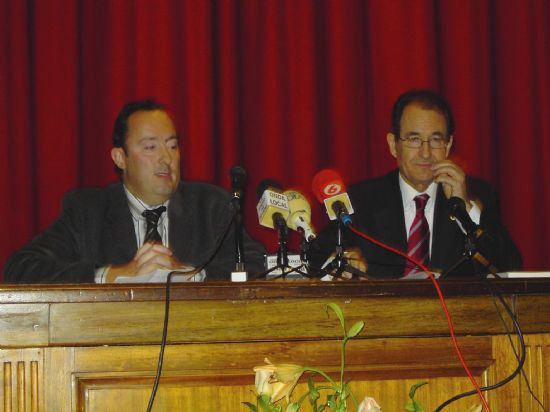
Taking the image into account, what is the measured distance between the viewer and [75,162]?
3.00 m

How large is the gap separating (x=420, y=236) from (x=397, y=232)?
72mm

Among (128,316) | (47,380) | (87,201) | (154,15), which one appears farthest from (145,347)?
(154,15)

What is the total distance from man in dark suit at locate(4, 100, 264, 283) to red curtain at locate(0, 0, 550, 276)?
0.39 metres

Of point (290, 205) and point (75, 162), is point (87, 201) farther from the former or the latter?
point (290, 205)

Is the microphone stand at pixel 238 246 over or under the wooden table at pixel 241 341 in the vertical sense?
over

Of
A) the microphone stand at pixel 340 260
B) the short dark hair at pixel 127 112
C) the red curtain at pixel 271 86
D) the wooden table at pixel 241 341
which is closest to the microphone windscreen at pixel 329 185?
the microphone stand at pixel 340 260

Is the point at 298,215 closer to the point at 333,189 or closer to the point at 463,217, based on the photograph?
the point at 333,189

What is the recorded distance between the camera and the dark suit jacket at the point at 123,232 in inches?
95.3

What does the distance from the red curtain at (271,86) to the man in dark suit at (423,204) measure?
403 mm

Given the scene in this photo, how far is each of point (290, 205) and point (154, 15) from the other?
1.26 meters

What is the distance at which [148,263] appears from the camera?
2033 mm

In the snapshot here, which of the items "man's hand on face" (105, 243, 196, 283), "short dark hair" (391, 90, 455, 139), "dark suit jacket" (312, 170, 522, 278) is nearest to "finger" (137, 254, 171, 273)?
"man's hand on face" (105, 243, 196, 283)

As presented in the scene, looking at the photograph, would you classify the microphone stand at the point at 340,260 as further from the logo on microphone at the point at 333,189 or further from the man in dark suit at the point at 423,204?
the man in dark suit at the point at 423,204

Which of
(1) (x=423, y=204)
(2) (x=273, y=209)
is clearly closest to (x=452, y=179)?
(1) (x=423, y=204)
